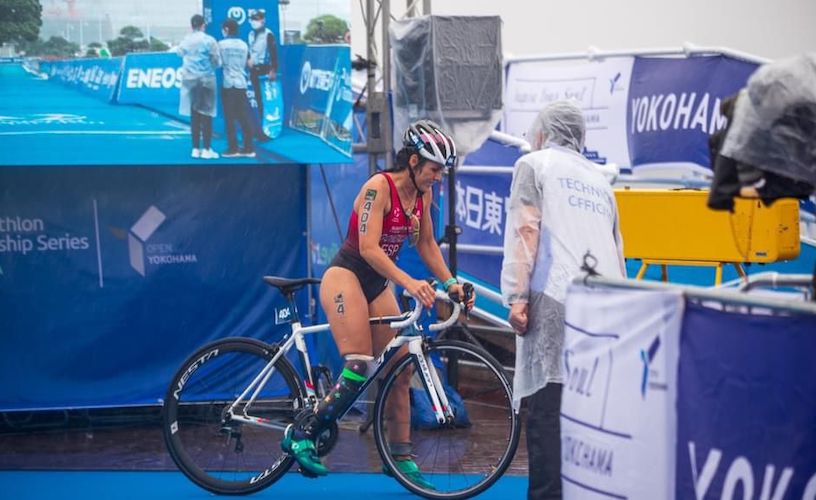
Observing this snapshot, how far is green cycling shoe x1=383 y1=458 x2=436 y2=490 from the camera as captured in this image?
20.5 feet

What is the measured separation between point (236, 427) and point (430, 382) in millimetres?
1100

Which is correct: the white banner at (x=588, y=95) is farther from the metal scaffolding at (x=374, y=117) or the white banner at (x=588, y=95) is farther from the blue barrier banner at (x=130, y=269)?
the blue barrier banner at (x=130, y=269)

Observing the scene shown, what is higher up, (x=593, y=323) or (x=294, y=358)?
(x=593, y=323)

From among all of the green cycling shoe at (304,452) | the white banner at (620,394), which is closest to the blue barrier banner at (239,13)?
the green cycling shoe at (304,452)

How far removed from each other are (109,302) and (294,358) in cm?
127

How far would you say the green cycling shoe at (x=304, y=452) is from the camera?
6.16 metres

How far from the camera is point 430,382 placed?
20.1 ft

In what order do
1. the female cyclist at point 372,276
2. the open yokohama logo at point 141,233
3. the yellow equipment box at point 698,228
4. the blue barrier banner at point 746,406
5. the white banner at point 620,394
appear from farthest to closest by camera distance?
1. the yellow equipment box at point 698,228
2. the open yokohama logo at point 141,233
3. the female cyclist at point 372,276
4. the white banner at point 620,394
5. the blue barrier banner at point 746,406

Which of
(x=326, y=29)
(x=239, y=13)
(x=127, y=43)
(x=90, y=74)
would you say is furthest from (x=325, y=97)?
(x=90, y=74)

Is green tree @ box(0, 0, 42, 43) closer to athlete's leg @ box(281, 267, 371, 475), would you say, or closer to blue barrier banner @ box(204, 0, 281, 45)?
blue barrier banner @ box(204, 0, 281, 45)

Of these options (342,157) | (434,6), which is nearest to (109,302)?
(342,157)

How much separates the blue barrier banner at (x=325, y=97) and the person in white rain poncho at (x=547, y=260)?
2.24m

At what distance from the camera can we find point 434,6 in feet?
51.6

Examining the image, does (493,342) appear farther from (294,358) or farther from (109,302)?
(109,302)
